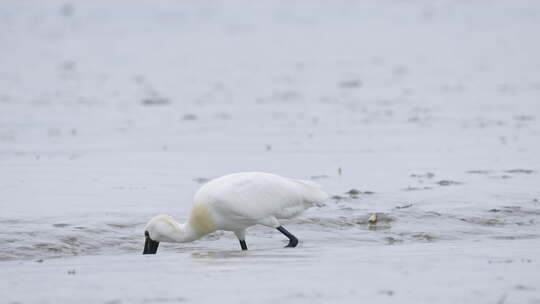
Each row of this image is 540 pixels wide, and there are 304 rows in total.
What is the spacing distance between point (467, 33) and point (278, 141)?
1081 inches

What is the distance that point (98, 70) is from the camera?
27750mm

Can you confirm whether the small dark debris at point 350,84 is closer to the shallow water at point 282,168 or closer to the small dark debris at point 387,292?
the shallow water at point 282,168

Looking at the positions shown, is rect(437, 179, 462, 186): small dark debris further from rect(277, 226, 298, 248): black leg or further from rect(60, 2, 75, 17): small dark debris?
rect(60, 2, 75, 17): small dark debris

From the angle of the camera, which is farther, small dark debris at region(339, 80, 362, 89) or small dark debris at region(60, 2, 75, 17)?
small dark debris at region(60, 2, 75, 17)

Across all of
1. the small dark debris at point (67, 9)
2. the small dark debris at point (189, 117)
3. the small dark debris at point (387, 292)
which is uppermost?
the small dark debris at point (67, 9)

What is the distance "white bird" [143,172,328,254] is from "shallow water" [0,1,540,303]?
27 cm

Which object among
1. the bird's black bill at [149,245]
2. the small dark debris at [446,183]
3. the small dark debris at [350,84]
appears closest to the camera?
the bird's black bill at [149,245]

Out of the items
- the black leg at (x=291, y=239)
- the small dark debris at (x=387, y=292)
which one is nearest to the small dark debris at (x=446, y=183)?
the black leg at (x=291, y=239)

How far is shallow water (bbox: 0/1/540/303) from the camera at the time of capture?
23.6 ft

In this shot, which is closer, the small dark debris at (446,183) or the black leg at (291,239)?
the black leg at (291,239)

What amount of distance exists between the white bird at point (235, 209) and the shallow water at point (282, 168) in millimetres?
270

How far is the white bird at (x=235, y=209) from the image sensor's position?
9062 millimetres

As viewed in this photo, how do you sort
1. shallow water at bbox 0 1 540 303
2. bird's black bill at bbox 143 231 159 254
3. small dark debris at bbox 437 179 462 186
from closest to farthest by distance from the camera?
shallow water at bbox 0 1 540 303, bird's black bill at bbox 143 231 159 254, small dark debris at bbox 437 179 462 186

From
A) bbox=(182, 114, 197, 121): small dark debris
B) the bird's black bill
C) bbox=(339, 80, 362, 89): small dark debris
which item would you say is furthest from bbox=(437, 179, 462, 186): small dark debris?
bbox=(339, 80, 362, 89): small dark debris
